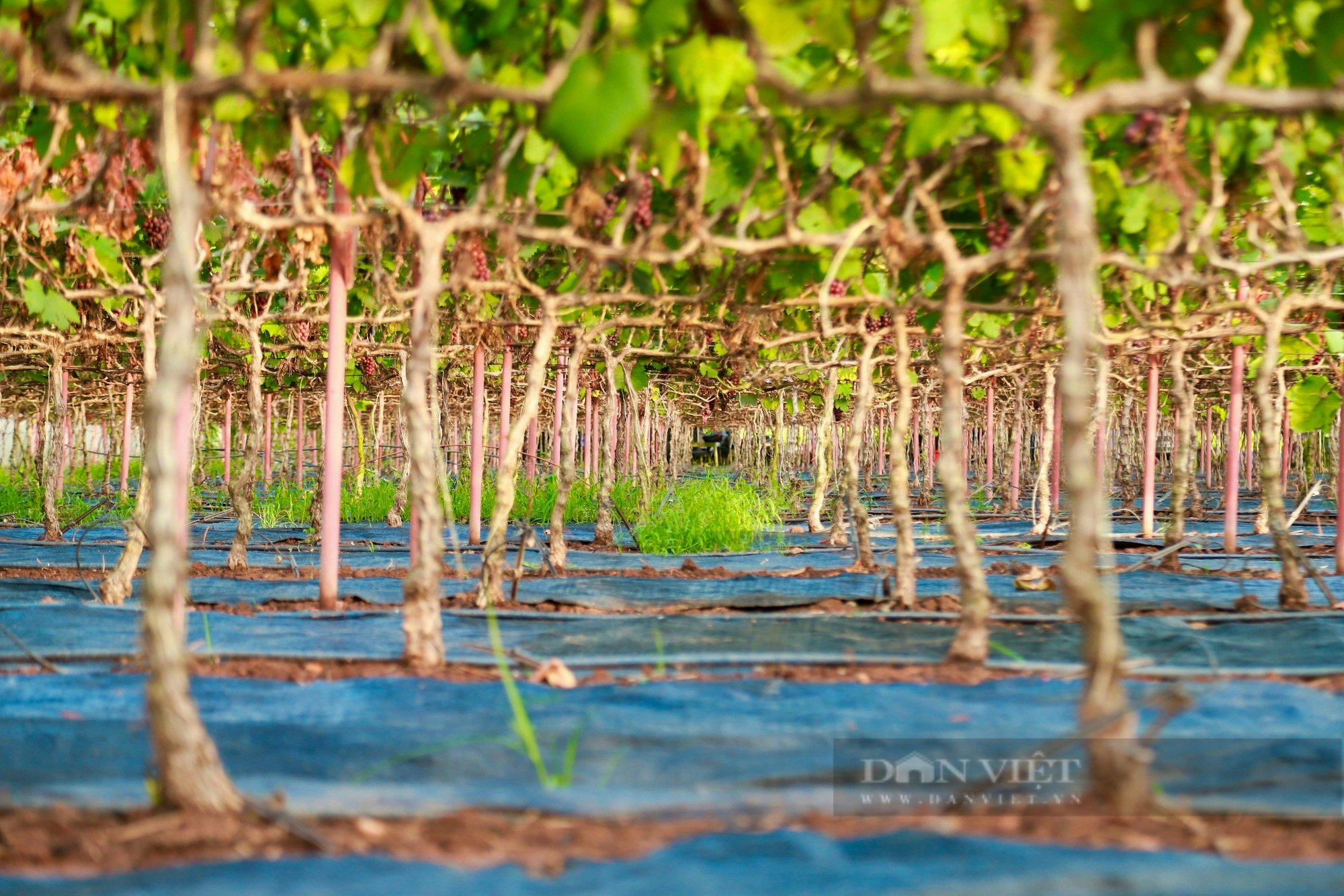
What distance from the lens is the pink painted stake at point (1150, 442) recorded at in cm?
930

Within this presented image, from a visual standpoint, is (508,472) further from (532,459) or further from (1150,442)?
(1150,442)

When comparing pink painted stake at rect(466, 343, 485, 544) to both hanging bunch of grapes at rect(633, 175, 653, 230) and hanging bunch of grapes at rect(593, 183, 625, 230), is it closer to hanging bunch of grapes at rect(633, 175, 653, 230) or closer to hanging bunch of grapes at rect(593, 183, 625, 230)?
hanging bunch of grapes at rect(593, 183, 625, 230)

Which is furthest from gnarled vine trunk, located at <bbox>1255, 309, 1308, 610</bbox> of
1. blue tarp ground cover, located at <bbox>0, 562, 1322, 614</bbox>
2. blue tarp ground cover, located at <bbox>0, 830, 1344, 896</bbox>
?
blue tarp ground cover, located at <bbox>0, 830, 1344, 896</bbox>

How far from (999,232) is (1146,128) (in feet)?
2.87

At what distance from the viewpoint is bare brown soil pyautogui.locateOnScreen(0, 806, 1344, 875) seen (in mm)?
2180

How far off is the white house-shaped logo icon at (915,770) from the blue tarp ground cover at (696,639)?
123cm

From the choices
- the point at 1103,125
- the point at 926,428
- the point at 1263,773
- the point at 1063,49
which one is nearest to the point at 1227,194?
the point at 1103,125

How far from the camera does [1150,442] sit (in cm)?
958

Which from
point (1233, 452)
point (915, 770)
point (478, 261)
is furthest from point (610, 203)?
point (1233, 452)

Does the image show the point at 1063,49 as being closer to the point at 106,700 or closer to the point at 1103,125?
the point at 1103,125

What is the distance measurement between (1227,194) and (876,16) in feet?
10.0

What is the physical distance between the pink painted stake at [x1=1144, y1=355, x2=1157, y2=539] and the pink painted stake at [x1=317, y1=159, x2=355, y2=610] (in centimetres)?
652

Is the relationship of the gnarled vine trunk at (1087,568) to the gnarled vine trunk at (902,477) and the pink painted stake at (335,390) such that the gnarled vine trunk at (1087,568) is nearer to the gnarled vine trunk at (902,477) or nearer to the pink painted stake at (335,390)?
the gnarled vine trunk at (902,477)

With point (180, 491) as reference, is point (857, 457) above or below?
above
